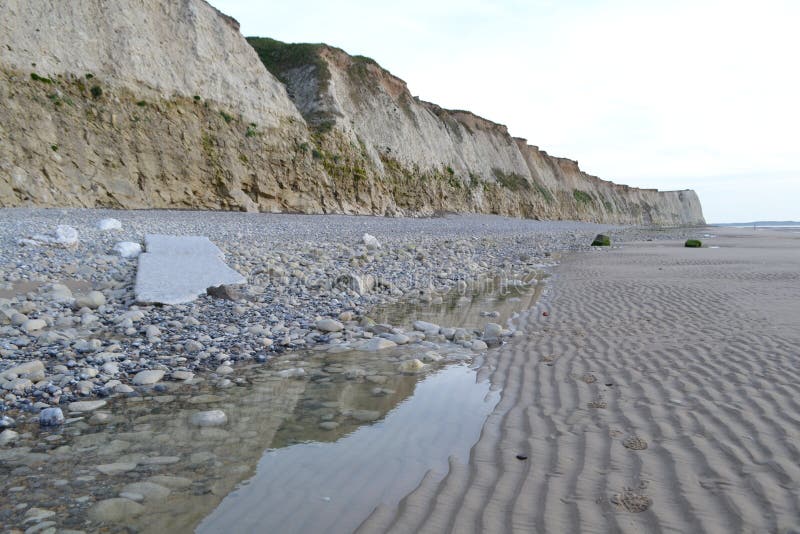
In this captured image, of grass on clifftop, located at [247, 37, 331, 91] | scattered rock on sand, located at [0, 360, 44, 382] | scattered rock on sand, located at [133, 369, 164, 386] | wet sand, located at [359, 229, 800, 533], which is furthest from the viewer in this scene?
grass on clifftop, located at [247, 37, 331, 91]

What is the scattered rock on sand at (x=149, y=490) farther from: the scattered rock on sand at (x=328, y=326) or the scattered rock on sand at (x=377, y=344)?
the scattered rock on sand at (x=328, y=326)

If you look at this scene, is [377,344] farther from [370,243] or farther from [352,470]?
[370,243]

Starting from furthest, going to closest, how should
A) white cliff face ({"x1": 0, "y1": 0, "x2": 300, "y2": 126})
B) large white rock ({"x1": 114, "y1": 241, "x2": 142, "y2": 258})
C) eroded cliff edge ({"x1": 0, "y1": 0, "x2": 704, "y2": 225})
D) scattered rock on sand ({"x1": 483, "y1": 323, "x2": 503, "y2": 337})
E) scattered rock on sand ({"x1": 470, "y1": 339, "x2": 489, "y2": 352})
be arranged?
white cliff face ({"x1": 0, "y1": 0, "x2": 300, "y2": 126}) < eroded cliff edge ({"x1": 0, "y1": 0, "x2": 704, "y2": 225}) < large white rock ({"x1": 114, "y1": 241, "x2": 142, "y2": 258}) < scattered rock on sand ({"x1": 483, "y1": 323, "x2": 503, "y2": 337}) < scattered rock on sand ({"x1": 470, "y1": 339, "x2": 489, "y2": 352})

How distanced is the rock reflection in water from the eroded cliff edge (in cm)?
1929

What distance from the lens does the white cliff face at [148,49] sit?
69.2 feet

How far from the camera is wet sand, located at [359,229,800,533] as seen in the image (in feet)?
7.73

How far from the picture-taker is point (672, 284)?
34.2ft

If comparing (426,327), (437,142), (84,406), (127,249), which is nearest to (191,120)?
(127,249)

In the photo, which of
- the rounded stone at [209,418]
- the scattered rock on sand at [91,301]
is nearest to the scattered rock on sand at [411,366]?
the rounded stone at [209,418]

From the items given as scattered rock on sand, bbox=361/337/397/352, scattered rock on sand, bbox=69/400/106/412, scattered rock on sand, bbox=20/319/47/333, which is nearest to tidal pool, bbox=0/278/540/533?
scattered rock on sand, bbox=69/400/106/412

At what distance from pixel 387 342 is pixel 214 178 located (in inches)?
860

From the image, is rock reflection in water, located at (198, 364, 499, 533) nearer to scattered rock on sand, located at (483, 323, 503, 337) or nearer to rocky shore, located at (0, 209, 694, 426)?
rocky shore, located at (0, 209, 694, 426)

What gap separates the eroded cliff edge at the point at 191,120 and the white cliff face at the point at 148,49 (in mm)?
59

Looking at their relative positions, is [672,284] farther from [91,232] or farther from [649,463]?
[91,232]
